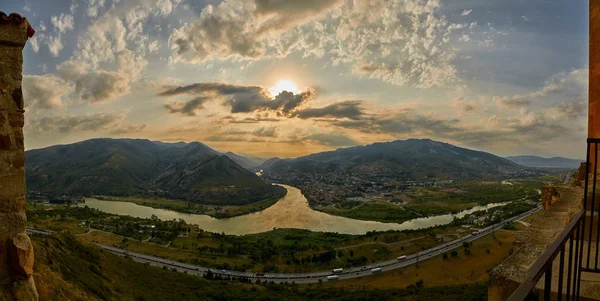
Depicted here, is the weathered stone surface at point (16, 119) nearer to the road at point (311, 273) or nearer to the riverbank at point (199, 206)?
the road at point (311, 273)

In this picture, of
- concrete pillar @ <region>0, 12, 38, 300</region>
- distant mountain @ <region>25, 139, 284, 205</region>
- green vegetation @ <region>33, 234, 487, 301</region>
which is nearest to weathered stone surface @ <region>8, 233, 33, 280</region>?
concrete pillar @ <region>0, 12, 38, 300</region>

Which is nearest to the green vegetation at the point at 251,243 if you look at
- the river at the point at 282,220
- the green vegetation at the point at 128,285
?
the river at the point at 282,220

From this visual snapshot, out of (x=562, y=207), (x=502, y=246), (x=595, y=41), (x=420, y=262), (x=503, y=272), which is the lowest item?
(x=420, y=262)

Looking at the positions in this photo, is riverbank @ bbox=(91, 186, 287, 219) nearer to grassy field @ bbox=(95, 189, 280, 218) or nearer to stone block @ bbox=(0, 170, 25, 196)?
grassy field @ bbox=(95, 189, 280, 218)

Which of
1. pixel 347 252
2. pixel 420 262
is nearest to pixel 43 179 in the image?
pixel 347 252

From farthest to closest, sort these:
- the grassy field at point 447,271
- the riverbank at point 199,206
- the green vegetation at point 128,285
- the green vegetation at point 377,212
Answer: the riverbank at point 199,206
the green vegetation at point 377,212
the grassy field at point 447,271
the green vegetation at point 128,285

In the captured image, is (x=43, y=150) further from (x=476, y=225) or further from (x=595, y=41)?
(x=595, y=41)
